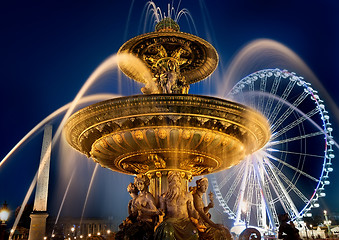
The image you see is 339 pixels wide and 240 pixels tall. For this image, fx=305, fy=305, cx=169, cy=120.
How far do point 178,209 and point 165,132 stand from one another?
1.64 meters

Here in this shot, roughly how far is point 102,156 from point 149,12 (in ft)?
30.7

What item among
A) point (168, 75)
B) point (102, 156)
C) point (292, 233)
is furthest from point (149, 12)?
point (292, 233)

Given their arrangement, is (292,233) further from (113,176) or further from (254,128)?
(113,176)

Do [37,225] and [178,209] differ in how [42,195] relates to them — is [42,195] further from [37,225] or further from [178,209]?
[178,209]

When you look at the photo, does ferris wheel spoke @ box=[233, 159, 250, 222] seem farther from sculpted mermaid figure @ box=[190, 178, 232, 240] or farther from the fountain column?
sculpted mermaid figure @ box=[190, 178, 232, 240]

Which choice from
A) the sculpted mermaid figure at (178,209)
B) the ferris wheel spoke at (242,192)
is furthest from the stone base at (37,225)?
the sculpted mermaid figure at (178,209)

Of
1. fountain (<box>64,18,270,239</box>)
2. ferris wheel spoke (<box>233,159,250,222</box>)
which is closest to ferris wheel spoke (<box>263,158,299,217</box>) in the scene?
ferris wheel spoke (<box>233,159,250,222</box>)

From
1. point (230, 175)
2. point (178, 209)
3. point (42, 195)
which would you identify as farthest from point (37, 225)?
point (178, 209)

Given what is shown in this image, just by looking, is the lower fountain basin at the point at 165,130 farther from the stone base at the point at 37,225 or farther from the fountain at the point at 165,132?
the stone base at the point at 37,225

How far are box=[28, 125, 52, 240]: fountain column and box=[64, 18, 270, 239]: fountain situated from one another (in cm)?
2101

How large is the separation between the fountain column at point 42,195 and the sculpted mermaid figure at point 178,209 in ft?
72.4

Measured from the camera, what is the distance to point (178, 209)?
246 inches

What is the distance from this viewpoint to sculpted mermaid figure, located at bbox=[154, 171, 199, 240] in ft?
19.0

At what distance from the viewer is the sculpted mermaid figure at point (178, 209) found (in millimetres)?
5789
